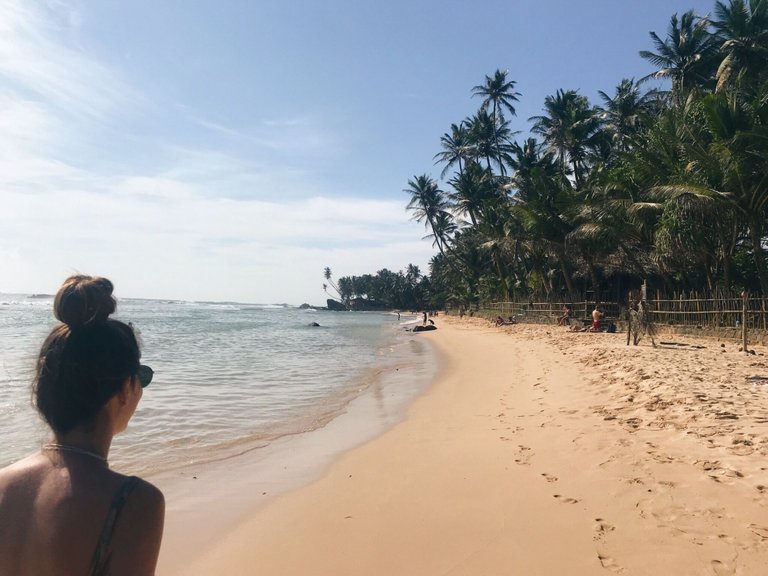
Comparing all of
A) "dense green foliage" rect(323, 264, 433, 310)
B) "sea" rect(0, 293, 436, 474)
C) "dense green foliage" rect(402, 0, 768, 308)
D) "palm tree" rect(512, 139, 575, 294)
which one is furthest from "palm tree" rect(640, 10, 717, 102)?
"dense green foliage" rect(323, 264, 433, 310)

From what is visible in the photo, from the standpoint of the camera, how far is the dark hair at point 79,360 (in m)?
1.25

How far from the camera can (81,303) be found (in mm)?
1275

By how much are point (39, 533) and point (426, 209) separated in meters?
48.1

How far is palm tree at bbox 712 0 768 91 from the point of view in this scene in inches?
885

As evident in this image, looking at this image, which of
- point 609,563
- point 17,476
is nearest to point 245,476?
point 609,563

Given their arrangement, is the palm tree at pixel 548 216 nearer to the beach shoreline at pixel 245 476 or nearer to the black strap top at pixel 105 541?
the beach shoreline at pixel 245 476

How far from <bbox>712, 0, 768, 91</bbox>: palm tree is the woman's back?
27.0 meters

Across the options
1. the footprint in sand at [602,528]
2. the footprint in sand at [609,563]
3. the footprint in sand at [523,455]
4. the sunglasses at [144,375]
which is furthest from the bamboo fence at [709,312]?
the sunglasses at [144,375]

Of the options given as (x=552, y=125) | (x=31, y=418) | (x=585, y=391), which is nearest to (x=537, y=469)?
(x=585, y=391)

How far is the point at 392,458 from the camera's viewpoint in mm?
5430

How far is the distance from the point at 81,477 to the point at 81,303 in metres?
0.40

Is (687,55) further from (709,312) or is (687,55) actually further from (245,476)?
(245,476)

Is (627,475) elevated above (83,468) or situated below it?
below

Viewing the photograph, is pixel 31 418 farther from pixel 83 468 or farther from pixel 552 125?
pixel 552 125
